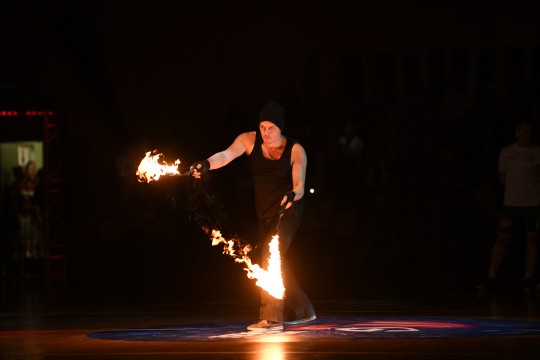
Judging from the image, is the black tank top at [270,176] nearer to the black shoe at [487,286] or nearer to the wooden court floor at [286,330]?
the wooden court floor at [286,330]

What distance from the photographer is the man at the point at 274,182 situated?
11.3 m

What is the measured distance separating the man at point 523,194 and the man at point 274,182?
4.90 metres

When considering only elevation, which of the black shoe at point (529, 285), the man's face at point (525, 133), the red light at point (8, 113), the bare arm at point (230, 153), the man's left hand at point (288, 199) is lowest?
the black shoe at point (529, 285)

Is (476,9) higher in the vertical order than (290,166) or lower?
higher

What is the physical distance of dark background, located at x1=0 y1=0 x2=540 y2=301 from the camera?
19.6 m

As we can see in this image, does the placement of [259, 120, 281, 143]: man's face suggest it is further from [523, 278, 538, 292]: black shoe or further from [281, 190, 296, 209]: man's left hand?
[523, 278, 538, 292]: black shoe

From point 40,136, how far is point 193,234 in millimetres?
4031

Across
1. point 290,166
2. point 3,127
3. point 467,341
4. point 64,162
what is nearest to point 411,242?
point 64,162

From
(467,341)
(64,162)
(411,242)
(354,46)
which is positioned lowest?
(467,341)

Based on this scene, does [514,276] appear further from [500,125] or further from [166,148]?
[166,148]

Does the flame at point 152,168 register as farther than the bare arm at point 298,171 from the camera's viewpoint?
No

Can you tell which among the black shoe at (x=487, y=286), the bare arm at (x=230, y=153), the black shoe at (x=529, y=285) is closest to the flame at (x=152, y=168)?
the bare arm at (x=230, y=153)

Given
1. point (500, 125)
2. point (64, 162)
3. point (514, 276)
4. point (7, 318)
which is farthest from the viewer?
point (64, 162)

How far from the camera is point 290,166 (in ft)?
38.0
